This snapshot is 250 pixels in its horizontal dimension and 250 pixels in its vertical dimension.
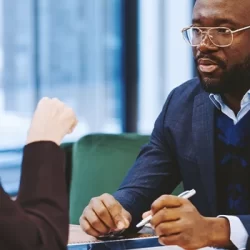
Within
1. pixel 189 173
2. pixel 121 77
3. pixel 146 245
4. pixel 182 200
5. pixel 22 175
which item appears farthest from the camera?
pixel 121 77

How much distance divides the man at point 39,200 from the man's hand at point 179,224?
376 millimetres

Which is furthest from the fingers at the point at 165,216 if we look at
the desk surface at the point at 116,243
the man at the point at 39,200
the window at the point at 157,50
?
the window at the point at 157,50

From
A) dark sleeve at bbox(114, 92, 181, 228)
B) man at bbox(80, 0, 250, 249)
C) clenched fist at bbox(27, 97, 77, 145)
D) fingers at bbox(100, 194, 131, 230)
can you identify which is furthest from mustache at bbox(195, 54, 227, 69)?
clenched fist at bbox(27, 97, 77, 145)

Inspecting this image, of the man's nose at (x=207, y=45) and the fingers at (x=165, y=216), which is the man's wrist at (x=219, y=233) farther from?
the man's nose at (x=207, y=45)

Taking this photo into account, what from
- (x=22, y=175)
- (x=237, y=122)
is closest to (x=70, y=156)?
(x=237, y=122)

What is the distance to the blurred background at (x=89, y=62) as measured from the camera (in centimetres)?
420

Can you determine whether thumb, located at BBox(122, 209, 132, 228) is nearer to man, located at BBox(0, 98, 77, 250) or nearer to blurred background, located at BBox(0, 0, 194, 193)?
man, located at BBox(0, 98, 77, 250)

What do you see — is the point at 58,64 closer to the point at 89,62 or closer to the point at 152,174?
the point at 89,62

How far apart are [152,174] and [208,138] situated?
207mm

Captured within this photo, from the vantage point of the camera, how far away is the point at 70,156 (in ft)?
8.79

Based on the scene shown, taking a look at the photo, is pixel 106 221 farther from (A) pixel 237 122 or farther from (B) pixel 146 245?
(A) pixel 237 122

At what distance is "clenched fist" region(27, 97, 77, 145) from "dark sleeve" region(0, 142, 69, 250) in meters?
0.02

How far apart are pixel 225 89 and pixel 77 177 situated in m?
0.78

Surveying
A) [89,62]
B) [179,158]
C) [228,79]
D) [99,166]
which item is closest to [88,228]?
[179,158]
